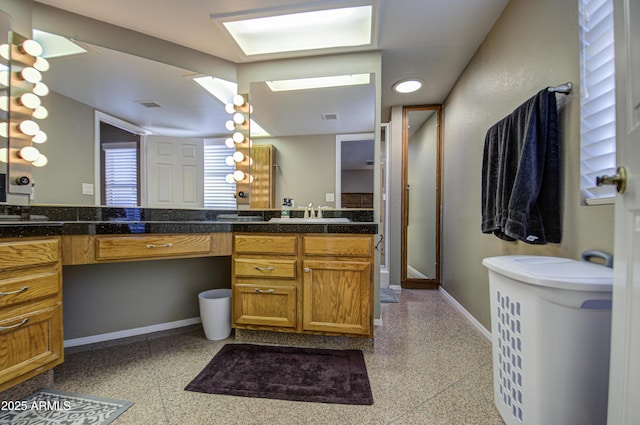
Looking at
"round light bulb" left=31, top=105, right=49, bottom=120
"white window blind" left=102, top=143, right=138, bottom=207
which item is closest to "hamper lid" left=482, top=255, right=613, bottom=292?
"white window blind" left=102, top=143, right=138, bottom=207

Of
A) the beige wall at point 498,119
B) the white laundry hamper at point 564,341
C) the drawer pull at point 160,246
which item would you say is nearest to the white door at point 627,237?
the white laundry hamper at point 564,341

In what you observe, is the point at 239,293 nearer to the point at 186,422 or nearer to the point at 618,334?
the point at 186,422

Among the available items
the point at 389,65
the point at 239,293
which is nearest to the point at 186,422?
the point at 239,293

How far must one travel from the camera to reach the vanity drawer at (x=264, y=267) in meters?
1.67

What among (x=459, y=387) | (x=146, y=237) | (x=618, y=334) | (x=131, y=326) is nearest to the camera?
(x=618, y=334)

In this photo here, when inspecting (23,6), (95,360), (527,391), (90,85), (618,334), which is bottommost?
(95,360)

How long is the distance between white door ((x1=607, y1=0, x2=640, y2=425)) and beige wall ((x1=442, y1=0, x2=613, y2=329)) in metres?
0.43

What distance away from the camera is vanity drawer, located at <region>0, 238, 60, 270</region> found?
110 cm

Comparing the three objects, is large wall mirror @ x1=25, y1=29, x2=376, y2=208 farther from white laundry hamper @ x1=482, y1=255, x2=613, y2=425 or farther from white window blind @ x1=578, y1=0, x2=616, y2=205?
white laundry hamper @ x1=482, y1=255, x2=613, y2=425

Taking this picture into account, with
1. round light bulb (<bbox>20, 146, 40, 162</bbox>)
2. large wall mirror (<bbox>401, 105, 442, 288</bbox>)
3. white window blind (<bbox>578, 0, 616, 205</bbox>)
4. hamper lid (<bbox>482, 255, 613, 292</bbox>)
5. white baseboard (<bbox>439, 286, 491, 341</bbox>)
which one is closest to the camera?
hamper lid (<bbox>482, 255, 613, 292</bbox>)

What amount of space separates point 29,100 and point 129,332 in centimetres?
171

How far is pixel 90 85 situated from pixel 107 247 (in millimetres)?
1261

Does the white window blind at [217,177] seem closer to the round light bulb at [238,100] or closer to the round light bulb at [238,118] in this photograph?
the round light bulb at [238,118]

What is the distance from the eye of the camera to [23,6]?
1.60 metres
